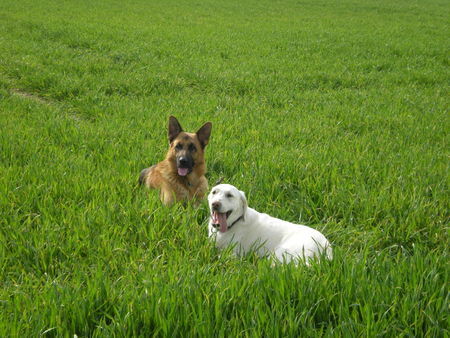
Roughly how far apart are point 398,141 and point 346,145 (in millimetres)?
880

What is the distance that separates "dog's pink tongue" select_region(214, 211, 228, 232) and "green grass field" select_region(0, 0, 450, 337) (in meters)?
0.19

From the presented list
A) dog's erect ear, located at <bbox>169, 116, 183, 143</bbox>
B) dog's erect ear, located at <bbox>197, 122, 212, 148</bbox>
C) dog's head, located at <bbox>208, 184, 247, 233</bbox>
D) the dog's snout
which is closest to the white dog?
dog's head, located at <bbox>208, 184, 247, 233</bbox>

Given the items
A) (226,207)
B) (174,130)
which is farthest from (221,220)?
(174,130)

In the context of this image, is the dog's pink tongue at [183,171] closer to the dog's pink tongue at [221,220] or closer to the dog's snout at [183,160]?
the dog's snout at [183,160]

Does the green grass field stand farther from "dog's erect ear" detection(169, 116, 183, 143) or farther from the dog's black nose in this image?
"dog's erect ear" detection(169, 116, 183, 143)

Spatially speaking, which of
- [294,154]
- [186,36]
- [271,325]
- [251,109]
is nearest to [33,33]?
[186,36]

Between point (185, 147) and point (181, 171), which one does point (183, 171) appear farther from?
point (185, 147)

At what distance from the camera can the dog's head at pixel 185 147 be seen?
172 inches

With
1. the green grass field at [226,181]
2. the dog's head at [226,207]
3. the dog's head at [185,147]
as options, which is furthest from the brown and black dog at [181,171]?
the dog's head at [226,207]

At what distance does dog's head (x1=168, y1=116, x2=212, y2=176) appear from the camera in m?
4.36

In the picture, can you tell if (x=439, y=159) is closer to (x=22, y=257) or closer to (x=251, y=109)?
(x=251, y=109)

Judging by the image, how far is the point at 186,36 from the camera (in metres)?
16.8

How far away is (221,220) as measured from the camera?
349cm

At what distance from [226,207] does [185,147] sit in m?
1.27
